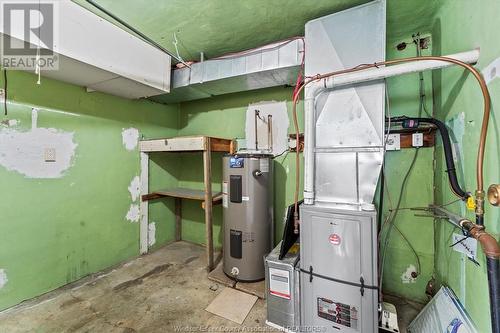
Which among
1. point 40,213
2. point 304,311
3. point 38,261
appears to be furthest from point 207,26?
point 38,261

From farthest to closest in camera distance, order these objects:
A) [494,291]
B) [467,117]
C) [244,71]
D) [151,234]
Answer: [151,234]
[244,71]
[467,117]
[494,291]

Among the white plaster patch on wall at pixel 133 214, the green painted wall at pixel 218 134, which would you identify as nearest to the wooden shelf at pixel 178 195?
the white plaster patch on wall at pixel 133 214

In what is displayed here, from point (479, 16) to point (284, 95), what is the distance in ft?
5.42

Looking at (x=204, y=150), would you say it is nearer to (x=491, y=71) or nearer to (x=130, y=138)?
(x=130, y=138)

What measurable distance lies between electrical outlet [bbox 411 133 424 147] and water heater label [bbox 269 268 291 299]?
61.6 inches

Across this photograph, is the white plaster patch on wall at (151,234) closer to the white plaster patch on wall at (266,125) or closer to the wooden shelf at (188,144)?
the wooden shelf at (188,144)

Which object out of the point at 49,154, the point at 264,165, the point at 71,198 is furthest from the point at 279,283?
the point at 49,154

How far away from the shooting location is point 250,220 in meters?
2.14

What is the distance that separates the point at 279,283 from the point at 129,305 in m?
1.35

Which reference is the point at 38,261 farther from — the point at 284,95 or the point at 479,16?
the point at 479,16

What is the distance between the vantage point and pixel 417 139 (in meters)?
1.85

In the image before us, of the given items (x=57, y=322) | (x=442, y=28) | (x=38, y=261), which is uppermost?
(x=442, y=28)

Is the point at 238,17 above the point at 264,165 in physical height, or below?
above

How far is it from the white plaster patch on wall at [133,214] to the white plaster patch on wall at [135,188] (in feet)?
0.34
